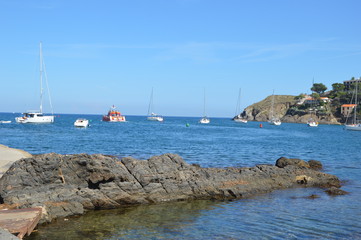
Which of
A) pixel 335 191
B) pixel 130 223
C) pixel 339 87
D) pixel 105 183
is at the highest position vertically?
pixel 339 87

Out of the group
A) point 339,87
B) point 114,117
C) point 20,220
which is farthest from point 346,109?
point 20,220

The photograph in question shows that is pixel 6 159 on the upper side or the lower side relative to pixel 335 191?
upper

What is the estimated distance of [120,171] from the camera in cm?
1812

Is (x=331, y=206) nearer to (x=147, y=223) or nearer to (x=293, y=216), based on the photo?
(x=293, y=216)

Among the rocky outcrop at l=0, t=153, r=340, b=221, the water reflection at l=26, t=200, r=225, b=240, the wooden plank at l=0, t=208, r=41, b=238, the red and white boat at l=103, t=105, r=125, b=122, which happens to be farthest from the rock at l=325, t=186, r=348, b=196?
the red and white boat at l=103, t=105, r=125, b=122

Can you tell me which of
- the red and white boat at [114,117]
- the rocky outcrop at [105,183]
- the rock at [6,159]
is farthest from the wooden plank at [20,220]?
the red and white boat at [114,117]

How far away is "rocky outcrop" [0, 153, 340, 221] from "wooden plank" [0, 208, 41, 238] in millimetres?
751

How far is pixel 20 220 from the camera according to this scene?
12.6 meters

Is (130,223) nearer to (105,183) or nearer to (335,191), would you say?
(105,183)

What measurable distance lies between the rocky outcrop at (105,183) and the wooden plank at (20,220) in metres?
0.75

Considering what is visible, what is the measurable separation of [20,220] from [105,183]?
5405 mm

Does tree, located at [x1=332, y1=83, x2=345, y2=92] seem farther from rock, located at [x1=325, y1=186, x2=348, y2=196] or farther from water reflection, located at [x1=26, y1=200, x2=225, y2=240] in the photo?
water reflection, located at [x1=26, y1=200, x2=225, y2=240]

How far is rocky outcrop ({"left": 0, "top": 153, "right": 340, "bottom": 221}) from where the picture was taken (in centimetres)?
1576

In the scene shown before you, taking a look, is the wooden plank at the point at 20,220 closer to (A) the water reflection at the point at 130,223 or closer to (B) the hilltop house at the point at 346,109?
(A) the water reflection at the point at 130,223
